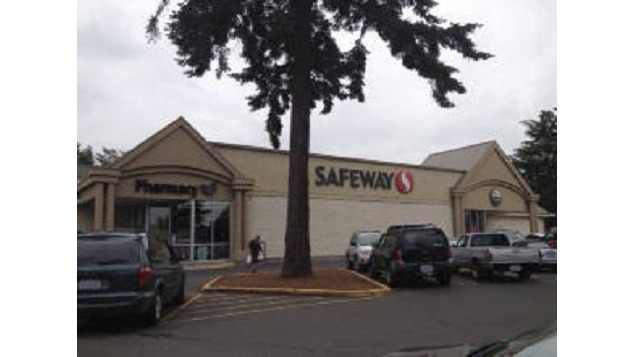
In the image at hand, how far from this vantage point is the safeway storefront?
2884 centimetres

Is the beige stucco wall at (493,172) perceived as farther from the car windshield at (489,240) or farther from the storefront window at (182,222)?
the car windshield at (489,240)

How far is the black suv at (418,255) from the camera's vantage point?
66.0 feet

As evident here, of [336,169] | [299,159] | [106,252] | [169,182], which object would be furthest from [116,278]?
[336,169]

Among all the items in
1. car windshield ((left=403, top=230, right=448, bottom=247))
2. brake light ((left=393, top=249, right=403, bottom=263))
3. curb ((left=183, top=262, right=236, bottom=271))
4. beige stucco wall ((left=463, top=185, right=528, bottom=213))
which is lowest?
curb ((left=183, top=262, right=236, bottom=271))

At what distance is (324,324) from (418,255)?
27.1 ft

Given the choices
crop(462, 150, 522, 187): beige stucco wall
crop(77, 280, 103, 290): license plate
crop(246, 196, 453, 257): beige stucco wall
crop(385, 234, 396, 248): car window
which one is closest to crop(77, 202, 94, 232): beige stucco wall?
crop(246, 196, 453, 257): beige stucco wall

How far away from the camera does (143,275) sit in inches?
453

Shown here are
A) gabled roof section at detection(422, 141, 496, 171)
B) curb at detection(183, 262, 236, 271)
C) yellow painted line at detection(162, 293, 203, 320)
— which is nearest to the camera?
yellow painted line at detection(162, 293, 203, 320)

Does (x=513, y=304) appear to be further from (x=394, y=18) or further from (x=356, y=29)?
(x=356, y=29)

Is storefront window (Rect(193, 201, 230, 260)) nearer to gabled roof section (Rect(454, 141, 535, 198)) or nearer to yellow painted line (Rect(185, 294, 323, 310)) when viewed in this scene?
yellow painted line (Rect(185, 294, 323, 310))

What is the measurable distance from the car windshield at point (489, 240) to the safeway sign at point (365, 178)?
45.2 ft

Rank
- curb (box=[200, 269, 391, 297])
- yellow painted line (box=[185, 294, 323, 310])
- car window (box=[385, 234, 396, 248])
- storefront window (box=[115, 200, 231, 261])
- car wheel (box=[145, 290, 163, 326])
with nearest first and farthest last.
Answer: car wheel (box=[145, 290, 163, 326])
yellow painted line (box=[185, 294, 323, 310])
curb (box=[200, 269, 391, 297])
car window (box=[385, 234, 396, 248])
storefront window (box=[115, 200, 231, 261])

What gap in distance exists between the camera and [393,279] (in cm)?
2044
